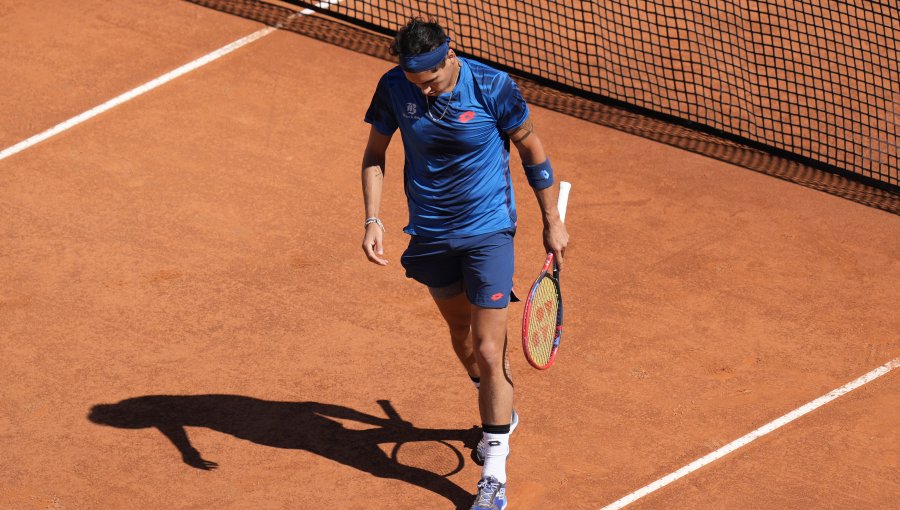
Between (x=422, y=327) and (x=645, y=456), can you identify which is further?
(x=422, y=327)

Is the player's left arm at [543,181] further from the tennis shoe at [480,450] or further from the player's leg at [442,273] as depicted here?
the tennis shoe at [480,450]

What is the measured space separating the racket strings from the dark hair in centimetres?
138

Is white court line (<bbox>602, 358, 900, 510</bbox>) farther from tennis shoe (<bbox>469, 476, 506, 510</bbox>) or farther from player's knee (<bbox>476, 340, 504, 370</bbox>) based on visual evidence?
player's knee (<bbox>476, 340, 504, 370</bbox>)

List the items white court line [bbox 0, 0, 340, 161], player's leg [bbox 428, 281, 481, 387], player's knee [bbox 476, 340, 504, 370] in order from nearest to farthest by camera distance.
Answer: player's knee [bbox 476, 340, 504, 370]
player's leg [bbox 428, 281, 481, 387]
white court line [bbox 0, 0, 340, 161]

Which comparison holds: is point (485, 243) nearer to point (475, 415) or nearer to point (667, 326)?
point (475, 415)

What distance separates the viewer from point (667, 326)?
8.70 meters

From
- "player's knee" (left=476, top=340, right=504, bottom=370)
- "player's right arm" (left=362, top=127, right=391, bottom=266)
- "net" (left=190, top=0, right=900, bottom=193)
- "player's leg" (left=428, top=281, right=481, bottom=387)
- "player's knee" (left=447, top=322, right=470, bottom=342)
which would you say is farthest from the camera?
"net" (left=190, top=0, right=900, bottom=193)

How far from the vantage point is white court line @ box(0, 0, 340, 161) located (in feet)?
35.8

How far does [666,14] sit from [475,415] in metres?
6.52

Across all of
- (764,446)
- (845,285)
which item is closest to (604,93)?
(845,285)

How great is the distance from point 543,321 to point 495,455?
0.76 metres

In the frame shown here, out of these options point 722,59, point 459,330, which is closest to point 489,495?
point 459,330

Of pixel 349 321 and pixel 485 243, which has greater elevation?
pixel 485 243

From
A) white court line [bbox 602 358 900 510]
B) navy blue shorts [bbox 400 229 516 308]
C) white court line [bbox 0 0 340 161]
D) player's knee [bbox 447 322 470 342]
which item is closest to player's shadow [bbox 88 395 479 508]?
player's knee [bbox 447 322 470 342]
